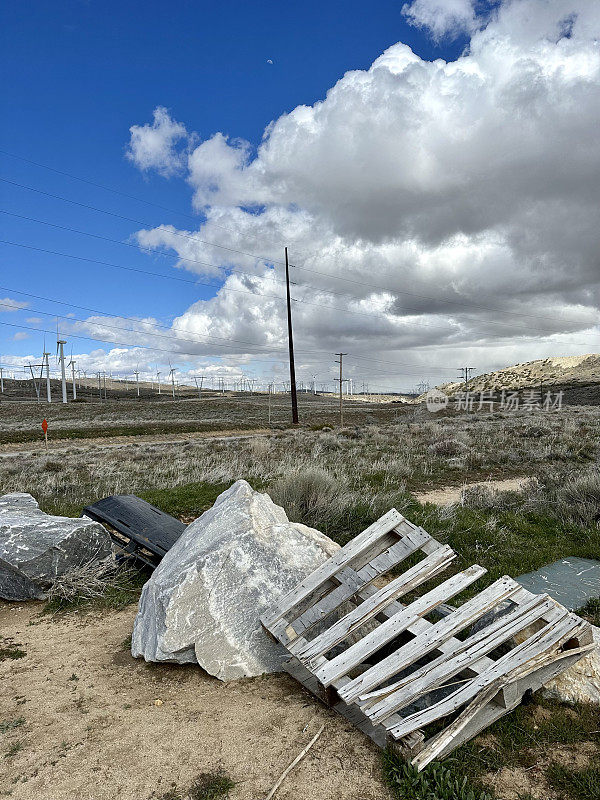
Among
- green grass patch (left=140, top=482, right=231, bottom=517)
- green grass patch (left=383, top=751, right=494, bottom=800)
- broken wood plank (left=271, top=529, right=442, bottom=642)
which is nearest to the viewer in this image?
green grass patch (left=383, top=751, right=494, bottom=800)

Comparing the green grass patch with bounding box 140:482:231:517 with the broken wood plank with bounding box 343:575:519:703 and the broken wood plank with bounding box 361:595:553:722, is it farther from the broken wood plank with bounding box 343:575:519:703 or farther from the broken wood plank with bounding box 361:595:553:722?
the broken wood plank with bounding box 361:595:553:722

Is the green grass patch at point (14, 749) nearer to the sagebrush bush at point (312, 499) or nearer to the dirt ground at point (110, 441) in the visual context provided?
the sagebrush bush at point (312, 499)

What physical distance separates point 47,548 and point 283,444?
1566cm

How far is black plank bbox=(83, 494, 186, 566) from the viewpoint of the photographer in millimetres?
6879

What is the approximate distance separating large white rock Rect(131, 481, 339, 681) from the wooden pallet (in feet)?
1.08

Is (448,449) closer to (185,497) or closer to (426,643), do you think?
(185,497)

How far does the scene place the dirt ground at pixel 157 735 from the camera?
3115 millimetres

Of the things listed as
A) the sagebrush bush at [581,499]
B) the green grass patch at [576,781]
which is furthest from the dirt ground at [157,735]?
the sagebrush bush at [581,499]

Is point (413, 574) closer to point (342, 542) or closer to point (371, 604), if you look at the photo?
point (371, 604)

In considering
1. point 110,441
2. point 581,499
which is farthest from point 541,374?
point 581,499

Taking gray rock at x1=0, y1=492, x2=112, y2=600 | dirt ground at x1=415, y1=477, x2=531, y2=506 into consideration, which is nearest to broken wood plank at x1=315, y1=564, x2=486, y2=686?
gray rock at x1=0, y1=492, x2=112, y2=600

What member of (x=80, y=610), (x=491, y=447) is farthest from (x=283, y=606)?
(x=491, y=447)

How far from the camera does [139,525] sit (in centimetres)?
730

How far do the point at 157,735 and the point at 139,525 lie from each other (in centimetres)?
400
